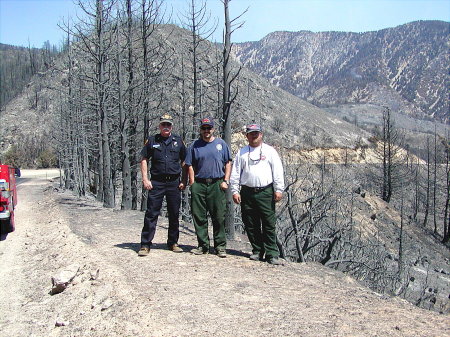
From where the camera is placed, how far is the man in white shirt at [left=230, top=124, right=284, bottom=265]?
605 cm

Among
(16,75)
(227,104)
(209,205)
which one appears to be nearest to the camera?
(209,205)

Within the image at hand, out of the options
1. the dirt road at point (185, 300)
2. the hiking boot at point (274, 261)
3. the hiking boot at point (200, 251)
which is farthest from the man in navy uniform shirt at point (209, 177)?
the hiking boot at point (274, 261)

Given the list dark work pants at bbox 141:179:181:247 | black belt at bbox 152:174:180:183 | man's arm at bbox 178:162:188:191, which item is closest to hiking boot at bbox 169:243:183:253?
dark work pants at bbox 141:179:181:247

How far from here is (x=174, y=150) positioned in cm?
640

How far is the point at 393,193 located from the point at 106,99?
39975 millimetres

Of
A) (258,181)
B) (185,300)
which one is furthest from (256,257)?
(185,300)

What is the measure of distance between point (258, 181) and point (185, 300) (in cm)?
219

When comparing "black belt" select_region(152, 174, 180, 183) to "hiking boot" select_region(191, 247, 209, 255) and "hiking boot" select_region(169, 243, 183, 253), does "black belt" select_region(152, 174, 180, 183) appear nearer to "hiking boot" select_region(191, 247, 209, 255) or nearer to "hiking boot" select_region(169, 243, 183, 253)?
"hiking boot" select_region(169, 243, 183, 253)

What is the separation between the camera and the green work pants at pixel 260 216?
20.0ft

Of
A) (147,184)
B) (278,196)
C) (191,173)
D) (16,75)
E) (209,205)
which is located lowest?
(209,205)

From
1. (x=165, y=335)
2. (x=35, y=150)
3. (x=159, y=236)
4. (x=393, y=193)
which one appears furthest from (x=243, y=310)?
(x=35, y=150)

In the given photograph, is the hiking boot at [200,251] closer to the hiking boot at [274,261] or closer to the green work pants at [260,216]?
the green work pants at [260,216]

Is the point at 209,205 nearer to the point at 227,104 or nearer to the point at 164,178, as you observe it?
the point at 164,178

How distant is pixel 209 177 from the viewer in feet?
20.7
